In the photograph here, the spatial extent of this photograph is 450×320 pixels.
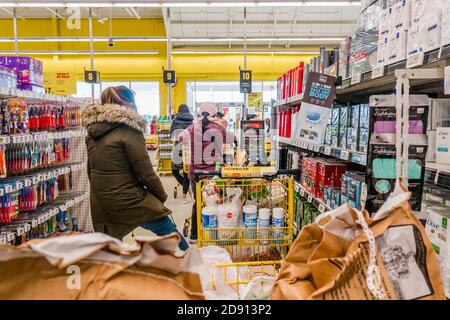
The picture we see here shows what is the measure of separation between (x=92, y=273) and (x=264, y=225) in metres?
1.64

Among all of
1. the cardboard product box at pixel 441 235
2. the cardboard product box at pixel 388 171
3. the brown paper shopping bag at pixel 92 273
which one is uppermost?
the cardboard product box at pixel 388 171

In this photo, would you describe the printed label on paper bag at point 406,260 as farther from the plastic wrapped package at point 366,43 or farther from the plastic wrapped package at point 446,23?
the plastic wrapped package at point 366,43

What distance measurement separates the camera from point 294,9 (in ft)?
44.3

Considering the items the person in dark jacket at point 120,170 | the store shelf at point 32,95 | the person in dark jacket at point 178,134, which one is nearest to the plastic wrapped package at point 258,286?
the person in dark jacket at point 120,170

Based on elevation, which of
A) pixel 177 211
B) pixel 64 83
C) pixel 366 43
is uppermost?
pixel 64 83

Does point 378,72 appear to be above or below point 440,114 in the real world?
above

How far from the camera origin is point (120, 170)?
292cm

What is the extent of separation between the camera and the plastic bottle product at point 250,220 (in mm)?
2430

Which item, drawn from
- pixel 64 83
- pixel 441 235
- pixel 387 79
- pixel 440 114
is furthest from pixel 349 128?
pixel 64 83

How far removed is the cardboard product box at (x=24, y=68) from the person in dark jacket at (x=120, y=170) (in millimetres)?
1215

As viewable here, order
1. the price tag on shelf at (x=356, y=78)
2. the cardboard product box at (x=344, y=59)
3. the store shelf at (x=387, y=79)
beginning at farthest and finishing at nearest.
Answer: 1. the cardboard product box at (x=344, y=59)
2. the price tag on shelf at (x=356, y=78)
3. the store shelf at (x=387, y=79)

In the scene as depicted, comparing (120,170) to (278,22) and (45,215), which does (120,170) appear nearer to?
(45,215)
